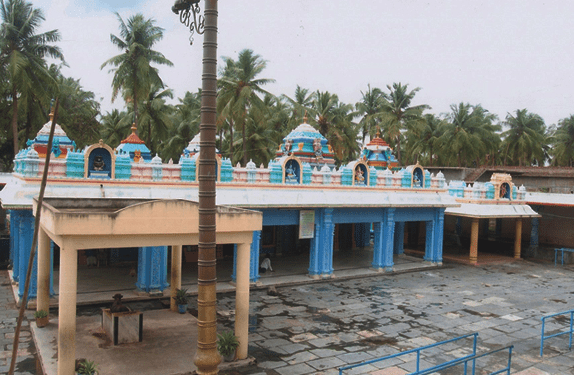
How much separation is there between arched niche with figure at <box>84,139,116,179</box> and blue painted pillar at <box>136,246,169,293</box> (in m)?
2.83

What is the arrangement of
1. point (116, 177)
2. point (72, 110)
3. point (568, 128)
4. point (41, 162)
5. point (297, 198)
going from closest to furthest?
point (41, 162) → point (116, 177) → point (297, 198) → point (72, 110) → point (568, 128)

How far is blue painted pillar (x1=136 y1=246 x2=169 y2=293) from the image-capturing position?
1720 centimetres

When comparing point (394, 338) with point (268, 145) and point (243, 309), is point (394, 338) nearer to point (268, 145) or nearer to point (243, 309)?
point (243, 309)

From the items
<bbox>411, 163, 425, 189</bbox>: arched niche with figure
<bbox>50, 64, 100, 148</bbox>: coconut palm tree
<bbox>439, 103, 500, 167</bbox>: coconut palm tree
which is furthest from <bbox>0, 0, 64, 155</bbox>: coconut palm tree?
<bbox>439, 103, 500, 167</bbox>: coconut palm tree

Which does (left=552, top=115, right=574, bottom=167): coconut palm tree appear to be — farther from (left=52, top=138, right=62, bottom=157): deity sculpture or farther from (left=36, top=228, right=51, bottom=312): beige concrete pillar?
(left=36, top=228, right=51, bottom=312): beige concrete pillar

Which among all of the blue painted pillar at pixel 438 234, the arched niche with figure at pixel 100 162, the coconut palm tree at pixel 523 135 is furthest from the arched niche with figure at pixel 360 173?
the coconut palm tree at pixel 523 135

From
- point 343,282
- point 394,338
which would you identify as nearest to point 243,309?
point 394,338

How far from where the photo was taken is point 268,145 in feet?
147

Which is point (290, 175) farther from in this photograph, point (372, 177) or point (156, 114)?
point (156, 114)

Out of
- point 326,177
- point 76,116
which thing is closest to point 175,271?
point 326,177

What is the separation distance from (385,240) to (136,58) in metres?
18.8

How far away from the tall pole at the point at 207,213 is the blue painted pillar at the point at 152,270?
32.7ft

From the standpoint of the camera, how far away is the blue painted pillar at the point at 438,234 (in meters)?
24.9

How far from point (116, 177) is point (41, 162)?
2.34 metres
